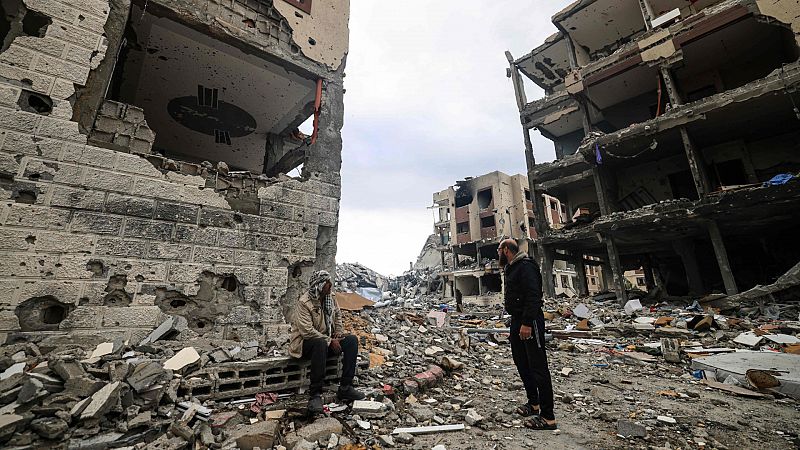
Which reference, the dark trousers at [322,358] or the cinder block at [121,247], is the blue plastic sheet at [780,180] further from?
the cinder block at [121,247]

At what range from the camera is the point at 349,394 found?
10.3 ft

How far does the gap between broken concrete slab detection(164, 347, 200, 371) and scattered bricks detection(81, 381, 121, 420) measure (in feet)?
1.76

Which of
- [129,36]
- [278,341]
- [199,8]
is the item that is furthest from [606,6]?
[278,341]

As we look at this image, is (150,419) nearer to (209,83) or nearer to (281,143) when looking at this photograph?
(209,83)

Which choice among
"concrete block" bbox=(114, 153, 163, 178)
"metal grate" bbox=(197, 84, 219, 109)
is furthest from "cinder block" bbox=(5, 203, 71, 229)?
"metal grate" bbox=(197, 84, 219, 109)

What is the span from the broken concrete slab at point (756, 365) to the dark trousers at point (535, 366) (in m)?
2.74

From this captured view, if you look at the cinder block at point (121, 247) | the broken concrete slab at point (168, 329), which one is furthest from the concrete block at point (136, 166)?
the broken concrete slab at point (168, 329)

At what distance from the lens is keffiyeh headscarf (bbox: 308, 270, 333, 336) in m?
3.48

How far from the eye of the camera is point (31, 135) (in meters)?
3.26

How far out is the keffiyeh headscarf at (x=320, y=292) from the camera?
3.48 meters

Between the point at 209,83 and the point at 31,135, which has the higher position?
the point at 209,83

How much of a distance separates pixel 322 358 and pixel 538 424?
2120mm

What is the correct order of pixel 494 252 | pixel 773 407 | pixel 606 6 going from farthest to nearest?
pixel 494 252
pixel 606 6
pixel 773 407

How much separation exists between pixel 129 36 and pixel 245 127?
2717 mm
